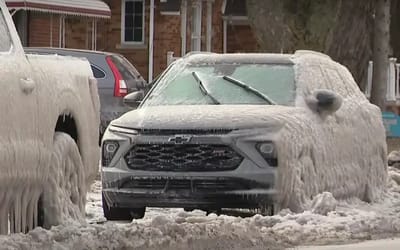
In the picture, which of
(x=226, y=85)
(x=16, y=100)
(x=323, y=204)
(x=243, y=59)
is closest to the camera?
(x=16, y=100)

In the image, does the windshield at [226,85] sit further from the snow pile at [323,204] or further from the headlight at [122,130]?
the snow pile at [323,204]

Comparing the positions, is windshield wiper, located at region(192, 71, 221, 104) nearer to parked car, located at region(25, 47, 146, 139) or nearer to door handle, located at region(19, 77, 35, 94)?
door handle, located at region(19, 77, 35, 94)

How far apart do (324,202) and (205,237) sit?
213 centimetres

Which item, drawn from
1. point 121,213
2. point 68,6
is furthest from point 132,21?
point 121,213

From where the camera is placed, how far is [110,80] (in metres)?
20.9

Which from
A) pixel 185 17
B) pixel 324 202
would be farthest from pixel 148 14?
pixel 324 202

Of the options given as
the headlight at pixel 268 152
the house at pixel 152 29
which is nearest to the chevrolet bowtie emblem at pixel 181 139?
the headlight at pixel 268 152

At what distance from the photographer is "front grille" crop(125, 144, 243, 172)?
10664mm

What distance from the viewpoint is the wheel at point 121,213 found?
444 inches

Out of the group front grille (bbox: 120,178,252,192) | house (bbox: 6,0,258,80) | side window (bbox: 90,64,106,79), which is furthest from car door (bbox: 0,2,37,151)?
house (bbox: 6,0,258,80)

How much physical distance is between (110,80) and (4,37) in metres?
12.1

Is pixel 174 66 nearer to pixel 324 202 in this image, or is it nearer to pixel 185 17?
pixel 324 202

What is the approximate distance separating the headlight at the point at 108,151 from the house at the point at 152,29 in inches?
839

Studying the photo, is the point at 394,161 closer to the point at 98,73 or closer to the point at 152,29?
the point at 98,73
